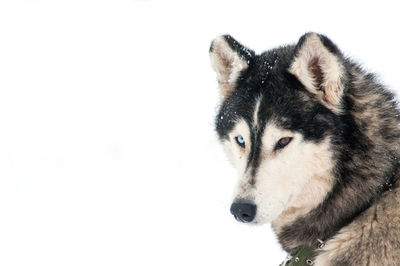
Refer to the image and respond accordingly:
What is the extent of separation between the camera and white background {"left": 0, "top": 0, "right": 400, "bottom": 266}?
6168mm

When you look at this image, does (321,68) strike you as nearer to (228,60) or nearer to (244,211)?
(228,60)

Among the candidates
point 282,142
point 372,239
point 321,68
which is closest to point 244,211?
point 282,142

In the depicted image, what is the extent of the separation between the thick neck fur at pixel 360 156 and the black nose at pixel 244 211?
46 centimetres

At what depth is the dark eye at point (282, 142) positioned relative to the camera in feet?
11.0

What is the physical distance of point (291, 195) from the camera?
341 cm

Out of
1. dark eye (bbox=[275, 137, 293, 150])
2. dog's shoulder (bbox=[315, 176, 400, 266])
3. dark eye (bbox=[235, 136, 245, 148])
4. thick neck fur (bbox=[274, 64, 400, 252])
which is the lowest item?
dog's shoulder (bbox=[315, 176, 400, 266])

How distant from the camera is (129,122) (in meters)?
10.1

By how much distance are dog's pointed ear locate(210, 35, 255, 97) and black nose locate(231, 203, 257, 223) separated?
89 centimetres

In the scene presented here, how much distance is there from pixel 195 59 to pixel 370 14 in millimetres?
4443

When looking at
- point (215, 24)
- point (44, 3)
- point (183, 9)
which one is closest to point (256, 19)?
point (215, 24)

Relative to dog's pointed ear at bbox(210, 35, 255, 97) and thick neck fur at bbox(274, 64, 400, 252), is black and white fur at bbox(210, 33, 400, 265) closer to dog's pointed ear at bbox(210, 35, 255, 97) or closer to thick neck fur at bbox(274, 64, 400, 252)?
thick neck fur at bbox(274, 64, 400, 252)

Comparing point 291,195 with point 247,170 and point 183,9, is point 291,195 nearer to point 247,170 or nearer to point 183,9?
point 247,170

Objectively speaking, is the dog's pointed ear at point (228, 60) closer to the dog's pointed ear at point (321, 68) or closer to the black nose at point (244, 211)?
the dog's pointed ear at point (321, 68)

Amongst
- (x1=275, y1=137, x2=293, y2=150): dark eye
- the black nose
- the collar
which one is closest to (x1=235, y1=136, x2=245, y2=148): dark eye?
(x1=275, y1=137, x2=293, y2=150): dark eye
